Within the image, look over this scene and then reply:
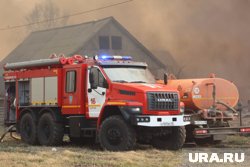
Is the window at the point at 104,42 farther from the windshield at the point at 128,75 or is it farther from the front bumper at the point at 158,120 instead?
the front bumper at the point at 158,120

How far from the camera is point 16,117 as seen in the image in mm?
→ 16578

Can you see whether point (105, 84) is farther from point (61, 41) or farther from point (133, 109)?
point (61, 41)

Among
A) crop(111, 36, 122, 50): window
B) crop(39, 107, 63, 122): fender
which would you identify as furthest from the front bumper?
crop(111, 36, 122, 50): window

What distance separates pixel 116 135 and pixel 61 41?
84.8ft

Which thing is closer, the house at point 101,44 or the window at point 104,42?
the house at point 101,44

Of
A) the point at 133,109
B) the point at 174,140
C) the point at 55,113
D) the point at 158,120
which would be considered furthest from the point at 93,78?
the point at 174,140

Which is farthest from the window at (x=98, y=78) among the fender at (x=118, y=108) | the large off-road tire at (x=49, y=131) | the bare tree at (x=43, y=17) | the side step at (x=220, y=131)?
the bare tree at (x=43, y=17)

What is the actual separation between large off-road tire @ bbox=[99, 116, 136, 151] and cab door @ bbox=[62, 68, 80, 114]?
1548mm

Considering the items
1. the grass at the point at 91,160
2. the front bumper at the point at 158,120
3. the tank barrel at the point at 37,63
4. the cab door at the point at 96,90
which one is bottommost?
the grass at the point at 91,160

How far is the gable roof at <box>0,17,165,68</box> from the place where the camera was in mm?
35781

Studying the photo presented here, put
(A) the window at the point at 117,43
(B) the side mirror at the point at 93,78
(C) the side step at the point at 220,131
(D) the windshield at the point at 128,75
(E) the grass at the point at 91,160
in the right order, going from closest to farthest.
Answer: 1. (E) the grass at the point at 91,160
2. (D) the windshield at the point at 128,75
3. (B) the side mirror at the point at 93,78
4. (C) the side step at the point at 220,131
5. (A) the window at the point at 117,43

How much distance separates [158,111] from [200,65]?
17.6 m

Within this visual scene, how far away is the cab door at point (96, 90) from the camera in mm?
13602

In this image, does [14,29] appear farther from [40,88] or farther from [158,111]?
[158,111]
